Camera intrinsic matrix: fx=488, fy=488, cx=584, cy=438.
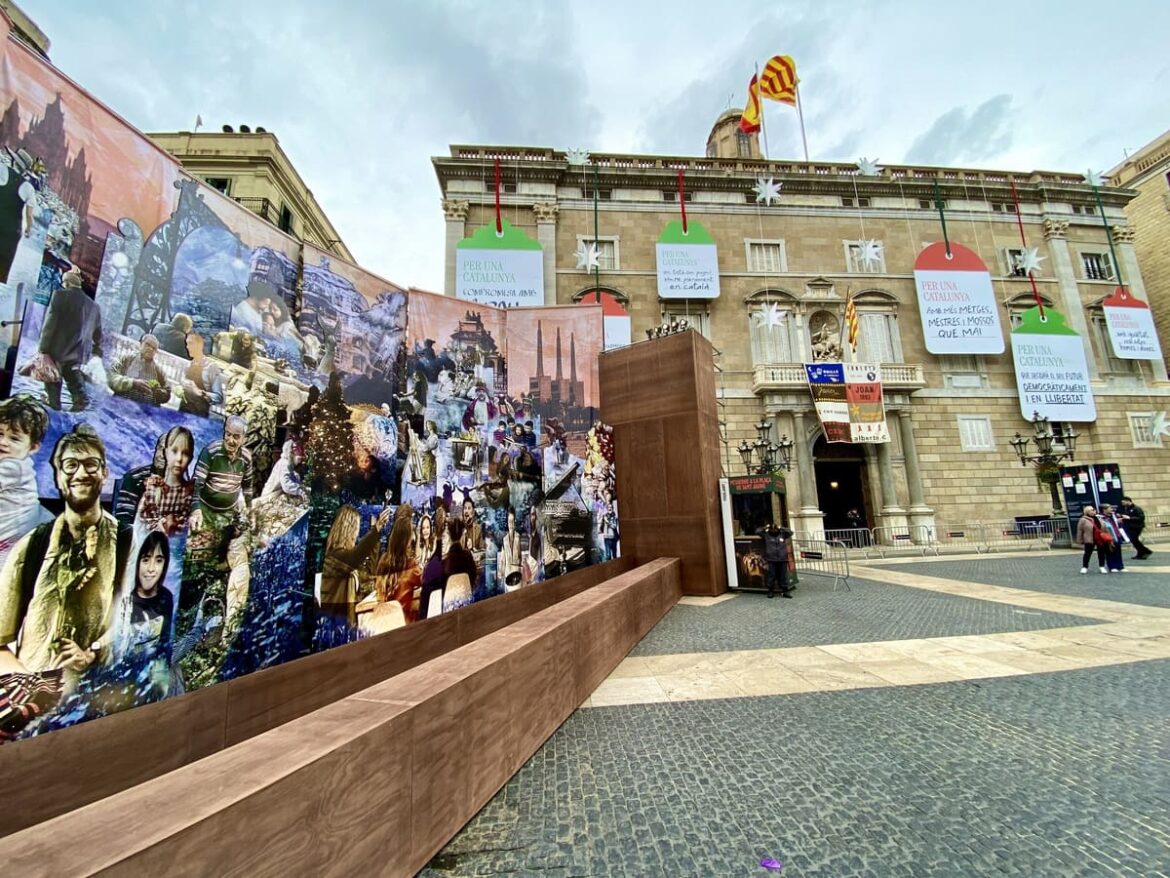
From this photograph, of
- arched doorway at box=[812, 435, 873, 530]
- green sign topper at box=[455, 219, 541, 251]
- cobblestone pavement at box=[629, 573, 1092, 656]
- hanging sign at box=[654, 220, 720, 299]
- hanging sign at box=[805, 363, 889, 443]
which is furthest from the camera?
hanging sign at box=[654, 220, 720, 299]

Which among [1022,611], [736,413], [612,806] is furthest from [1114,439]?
[612,806]

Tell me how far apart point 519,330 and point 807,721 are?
6.73 meters

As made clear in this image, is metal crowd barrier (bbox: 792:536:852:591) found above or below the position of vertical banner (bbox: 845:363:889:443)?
below

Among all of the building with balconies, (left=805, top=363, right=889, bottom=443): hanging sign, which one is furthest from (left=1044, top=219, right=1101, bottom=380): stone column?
(left=805, top=363, right=889, bottom=443): hanging sign

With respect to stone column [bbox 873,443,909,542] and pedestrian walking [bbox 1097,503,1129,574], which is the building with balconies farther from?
pedestrian walking [bbox 1097,503,1129,574]

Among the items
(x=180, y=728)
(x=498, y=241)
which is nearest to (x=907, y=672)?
(x=180, y=728)

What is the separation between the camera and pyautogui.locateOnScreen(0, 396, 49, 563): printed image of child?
2975 mm

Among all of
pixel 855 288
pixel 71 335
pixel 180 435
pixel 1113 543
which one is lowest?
pixel 1113 543

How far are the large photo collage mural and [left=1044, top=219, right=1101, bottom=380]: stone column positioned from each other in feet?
108

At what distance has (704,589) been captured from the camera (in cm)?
985

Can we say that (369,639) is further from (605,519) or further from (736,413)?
(736,413)

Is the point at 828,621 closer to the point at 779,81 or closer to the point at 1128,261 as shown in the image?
the point at 779,81

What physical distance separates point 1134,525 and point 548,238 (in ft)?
76.3

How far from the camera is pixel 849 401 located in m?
21.3
